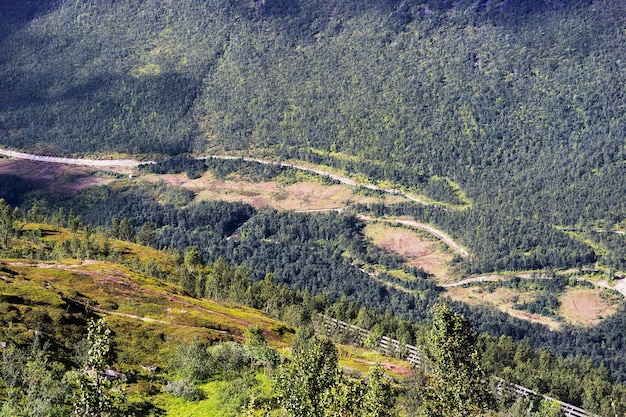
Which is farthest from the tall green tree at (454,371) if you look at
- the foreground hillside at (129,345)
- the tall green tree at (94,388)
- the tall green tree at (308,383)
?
the tall green tree at (94,388)

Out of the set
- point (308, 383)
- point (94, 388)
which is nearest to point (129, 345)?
point (308, 383)

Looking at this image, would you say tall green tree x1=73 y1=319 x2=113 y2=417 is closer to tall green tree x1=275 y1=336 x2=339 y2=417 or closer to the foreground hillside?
the foreground hillside

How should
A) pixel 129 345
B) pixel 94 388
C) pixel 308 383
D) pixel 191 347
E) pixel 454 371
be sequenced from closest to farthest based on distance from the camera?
pixel 94 388
pixel 308 383
pixel 454 371
pixel 191 347
pixel 129 345

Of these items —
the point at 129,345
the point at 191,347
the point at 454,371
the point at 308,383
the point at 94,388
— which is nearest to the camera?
the point at 94,388

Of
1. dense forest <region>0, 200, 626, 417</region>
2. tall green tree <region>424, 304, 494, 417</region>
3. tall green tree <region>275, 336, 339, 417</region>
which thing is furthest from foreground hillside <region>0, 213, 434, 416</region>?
tall green tree <region>424, 304, 494, 417</region>

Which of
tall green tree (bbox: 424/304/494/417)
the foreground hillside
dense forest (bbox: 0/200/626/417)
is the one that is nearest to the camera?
tall green tree (bbox: 424/304/494/417)

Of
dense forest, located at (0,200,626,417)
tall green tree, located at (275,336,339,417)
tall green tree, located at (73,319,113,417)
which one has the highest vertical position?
tall green tree, located at (73,319,113,417)

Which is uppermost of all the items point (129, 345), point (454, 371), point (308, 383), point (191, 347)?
point (454, 371)

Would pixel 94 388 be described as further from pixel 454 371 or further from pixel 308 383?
pixel 454 371

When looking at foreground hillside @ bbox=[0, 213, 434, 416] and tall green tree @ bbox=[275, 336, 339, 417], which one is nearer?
tall green tree @ bbox=[275, 336, 339, 417]

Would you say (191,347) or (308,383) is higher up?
(308,383)

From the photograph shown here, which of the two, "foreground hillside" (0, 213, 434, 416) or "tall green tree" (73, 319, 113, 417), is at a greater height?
"tall green tree" (73, 319, 113, 417)

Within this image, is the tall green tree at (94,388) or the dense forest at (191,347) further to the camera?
the dense forest at (191,347)

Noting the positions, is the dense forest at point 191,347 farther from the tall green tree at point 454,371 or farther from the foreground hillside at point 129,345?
the foreground hillside at point 129,345
